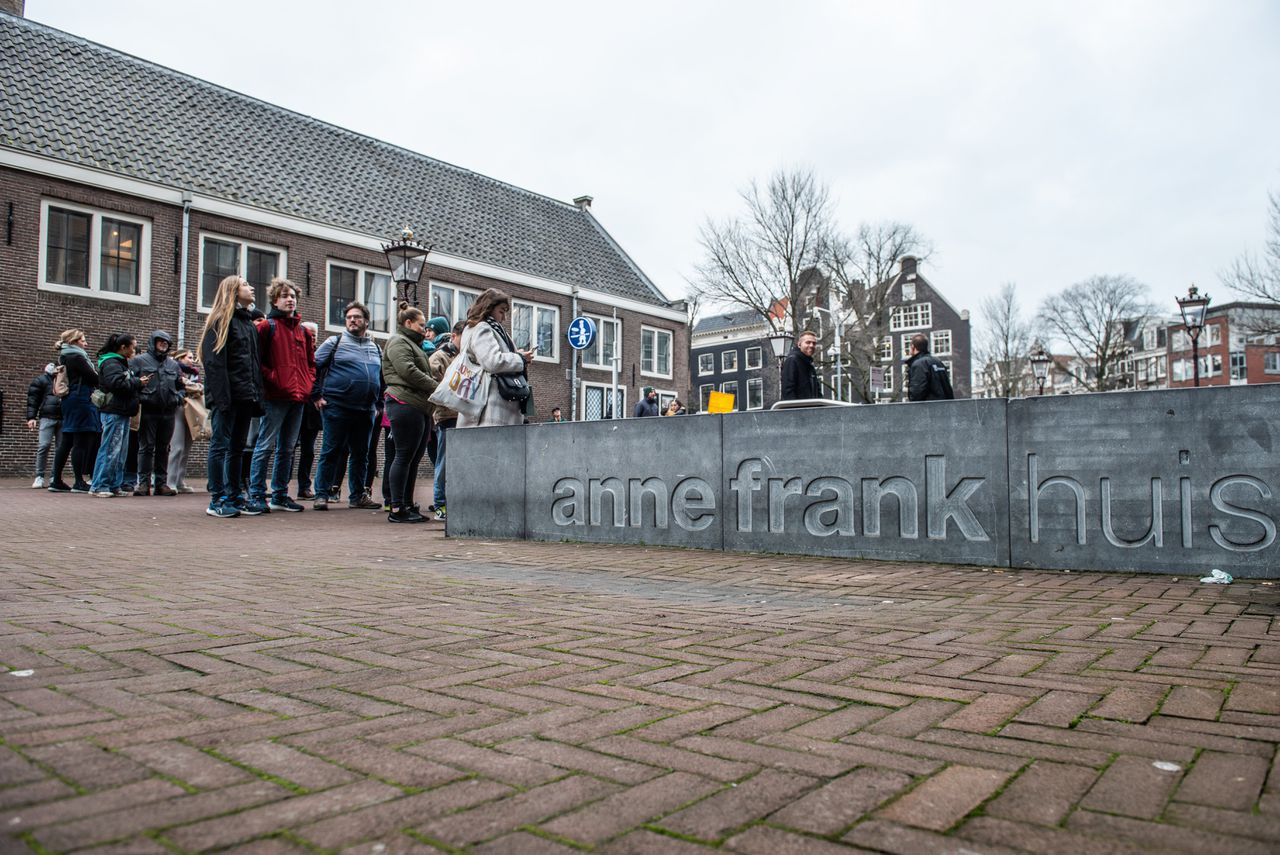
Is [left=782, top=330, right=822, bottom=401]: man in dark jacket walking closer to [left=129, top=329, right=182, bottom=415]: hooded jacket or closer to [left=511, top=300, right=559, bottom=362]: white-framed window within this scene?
[left=129, top=329, right=182, bottom=415]: hooded jacket

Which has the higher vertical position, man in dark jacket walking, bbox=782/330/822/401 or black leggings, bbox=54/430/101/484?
man in dark jacket walking, bbox=782/330/822/401

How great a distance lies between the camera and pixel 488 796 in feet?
5.41

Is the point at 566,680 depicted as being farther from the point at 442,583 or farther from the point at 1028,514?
the point at 1028,514

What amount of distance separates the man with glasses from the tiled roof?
11.8 meters

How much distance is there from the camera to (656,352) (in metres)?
31.5

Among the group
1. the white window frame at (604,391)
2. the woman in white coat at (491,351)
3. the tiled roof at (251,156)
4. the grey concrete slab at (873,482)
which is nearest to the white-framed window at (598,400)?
the white window frame at (604,391)

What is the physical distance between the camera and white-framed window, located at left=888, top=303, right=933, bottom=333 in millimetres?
55125

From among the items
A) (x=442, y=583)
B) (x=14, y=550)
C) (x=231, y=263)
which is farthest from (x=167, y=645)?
(x=231, y=263)

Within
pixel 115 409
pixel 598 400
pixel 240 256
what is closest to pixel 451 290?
pixel 240 256

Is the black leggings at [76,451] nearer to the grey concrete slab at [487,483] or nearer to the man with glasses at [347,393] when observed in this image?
the man with glasses at [347,393]

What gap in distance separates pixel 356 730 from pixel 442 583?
2499mm

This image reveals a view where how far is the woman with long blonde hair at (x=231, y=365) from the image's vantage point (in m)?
7.55

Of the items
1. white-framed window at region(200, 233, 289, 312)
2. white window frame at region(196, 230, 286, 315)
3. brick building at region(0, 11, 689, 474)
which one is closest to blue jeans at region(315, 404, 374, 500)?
white window frame at region(196, 230, 286, 315)

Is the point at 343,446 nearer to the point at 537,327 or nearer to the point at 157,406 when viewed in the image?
the point at 157,406
